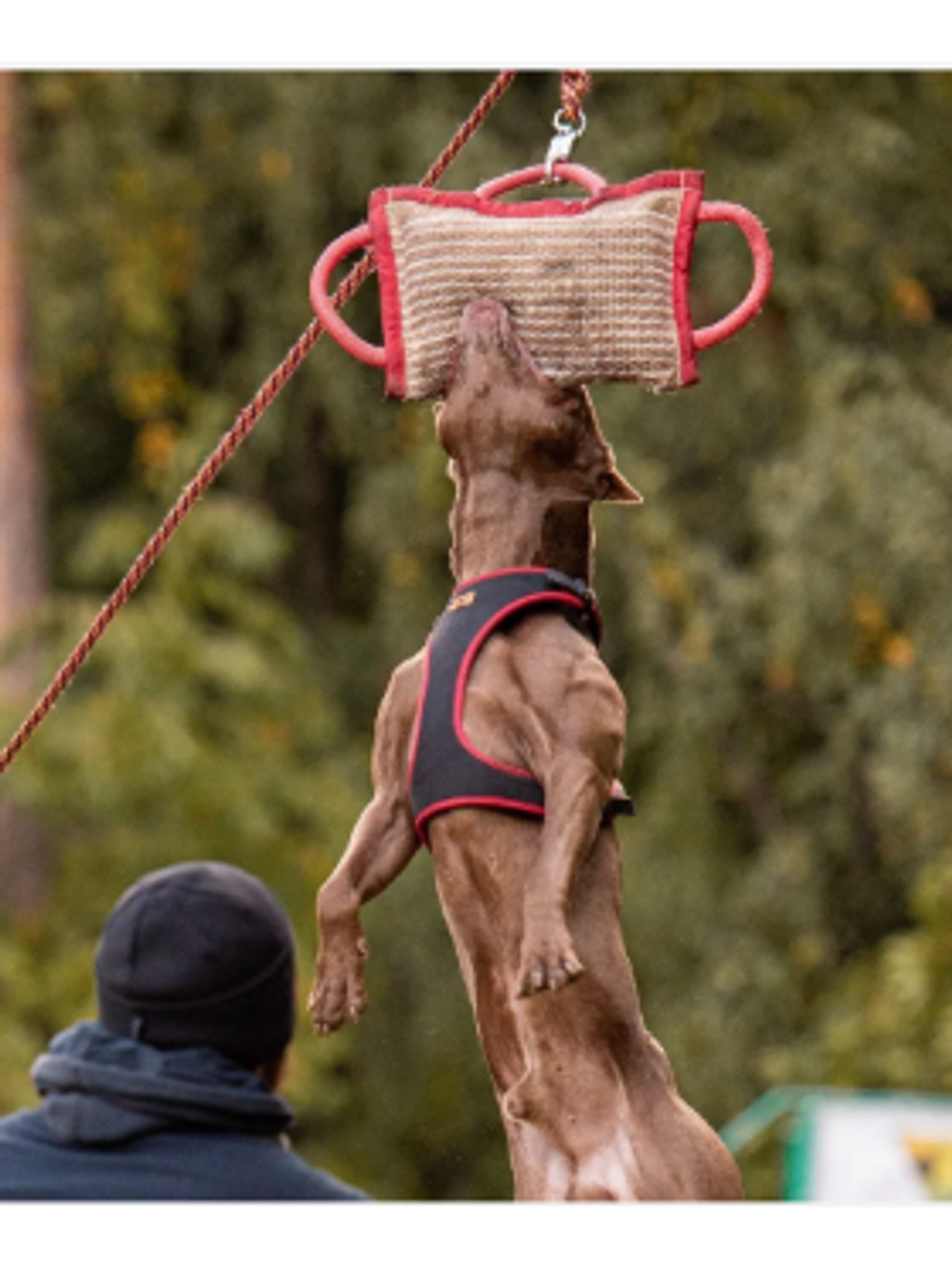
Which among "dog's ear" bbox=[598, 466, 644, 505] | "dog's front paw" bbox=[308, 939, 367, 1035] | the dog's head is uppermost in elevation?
the dog's head

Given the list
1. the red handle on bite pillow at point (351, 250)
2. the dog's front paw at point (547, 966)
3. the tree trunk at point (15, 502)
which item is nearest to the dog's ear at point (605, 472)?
the red handle on bite pillow at point (351, 250)

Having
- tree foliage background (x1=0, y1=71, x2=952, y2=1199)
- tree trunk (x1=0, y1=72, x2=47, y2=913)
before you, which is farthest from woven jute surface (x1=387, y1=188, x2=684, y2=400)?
tree trunk (x1=0, y1=72, x2=47, y2=913)

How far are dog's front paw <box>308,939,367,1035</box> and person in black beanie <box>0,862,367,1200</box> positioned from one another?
0.19 metres

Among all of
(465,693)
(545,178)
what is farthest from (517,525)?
(545,178)

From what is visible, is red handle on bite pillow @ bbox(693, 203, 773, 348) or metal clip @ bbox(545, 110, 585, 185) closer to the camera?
red handle on bite pillow @ bbox(693, 203, 773, 348)

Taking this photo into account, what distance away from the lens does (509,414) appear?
305 centimetres

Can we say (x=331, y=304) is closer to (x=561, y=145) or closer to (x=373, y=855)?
(x=561, y=145)

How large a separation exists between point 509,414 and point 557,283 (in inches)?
7.0

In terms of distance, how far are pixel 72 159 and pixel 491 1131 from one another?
193 inches

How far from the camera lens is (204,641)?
10.9 meters

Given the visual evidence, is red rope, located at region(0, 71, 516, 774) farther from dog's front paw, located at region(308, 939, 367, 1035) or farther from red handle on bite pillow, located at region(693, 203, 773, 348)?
dog's front paw, located at region(308, 939, 367, 1035)

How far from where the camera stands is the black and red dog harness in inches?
115

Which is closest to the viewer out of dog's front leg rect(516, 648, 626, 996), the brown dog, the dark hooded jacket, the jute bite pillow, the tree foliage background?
the dark hooded jacket

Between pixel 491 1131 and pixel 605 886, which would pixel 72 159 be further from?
pixel 605 886
